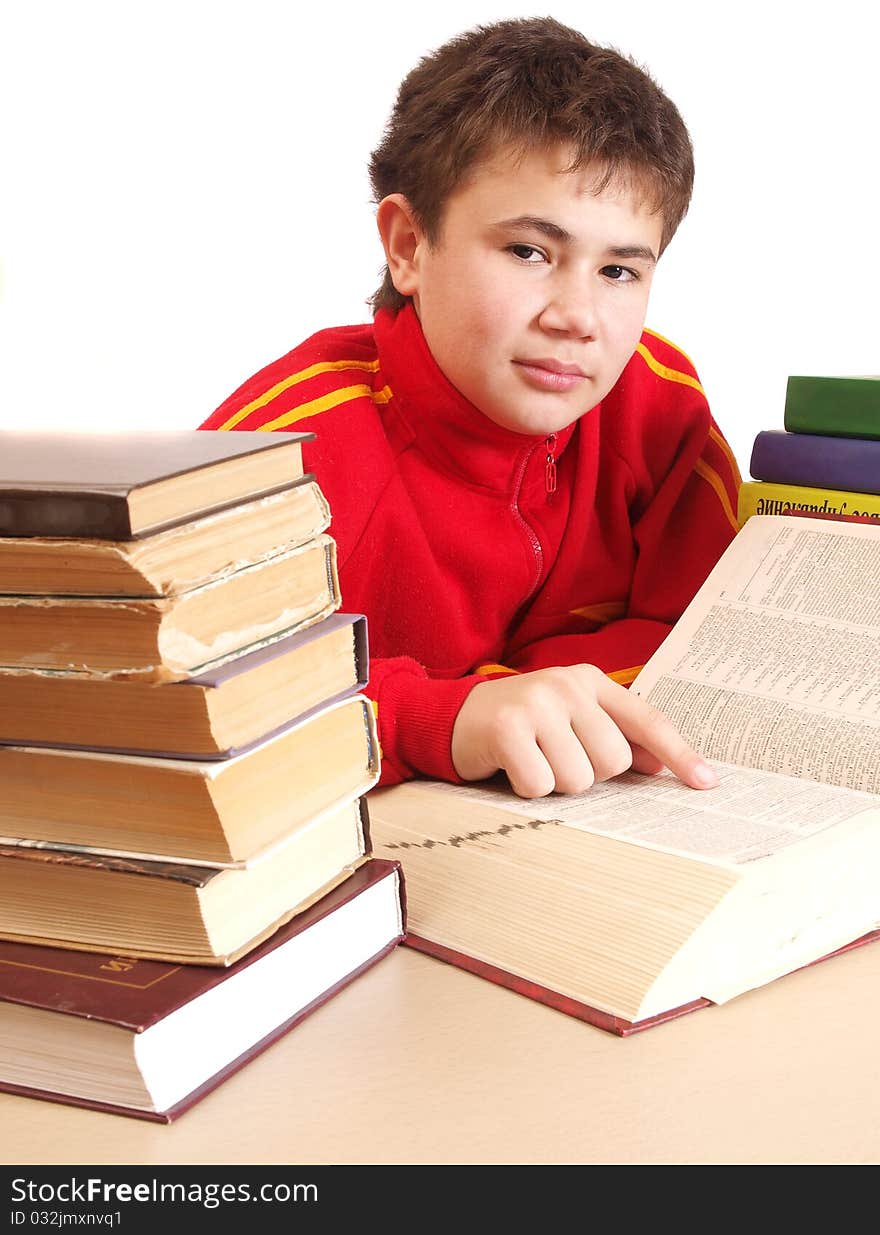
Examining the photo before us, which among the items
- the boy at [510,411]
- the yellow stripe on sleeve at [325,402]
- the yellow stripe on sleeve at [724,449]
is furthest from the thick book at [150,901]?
the yellow stripe on sleeve at [724,449]

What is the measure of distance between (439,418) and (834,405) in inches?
11.7

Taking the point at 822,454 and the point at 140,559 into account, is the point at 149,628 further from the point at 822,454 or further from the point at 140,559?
the point at 822,454

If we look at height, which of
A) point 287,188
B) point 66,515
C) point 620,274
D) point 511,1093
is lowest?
point 511,1093

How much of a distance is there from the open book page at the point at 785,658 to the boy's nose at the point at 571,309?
0.20m

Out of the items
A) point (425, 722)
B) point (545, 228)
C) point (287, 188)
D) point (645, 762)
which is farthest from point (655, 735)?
point (287, 188)

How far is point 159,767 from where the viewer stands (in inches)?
20.1

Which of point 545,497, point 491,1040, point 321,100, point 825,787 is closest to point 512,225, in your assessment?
point 545,497

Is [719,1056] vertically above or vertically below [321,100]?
below

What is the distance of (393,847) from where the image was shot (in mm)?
696

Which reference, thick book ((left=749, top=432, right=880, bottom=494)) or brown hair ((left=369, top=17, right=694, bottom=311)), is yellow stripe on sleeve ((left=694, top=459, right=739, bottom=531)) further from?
brown hair ((left=369, top=17, right=694, bottom=311))

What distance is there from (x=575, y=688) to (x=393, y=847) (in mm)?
143

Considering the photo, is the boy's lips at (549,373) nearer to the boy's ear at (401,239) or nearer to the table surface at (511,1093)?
the boy's ear at (401,239)

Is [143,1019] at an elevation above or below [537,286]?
below
